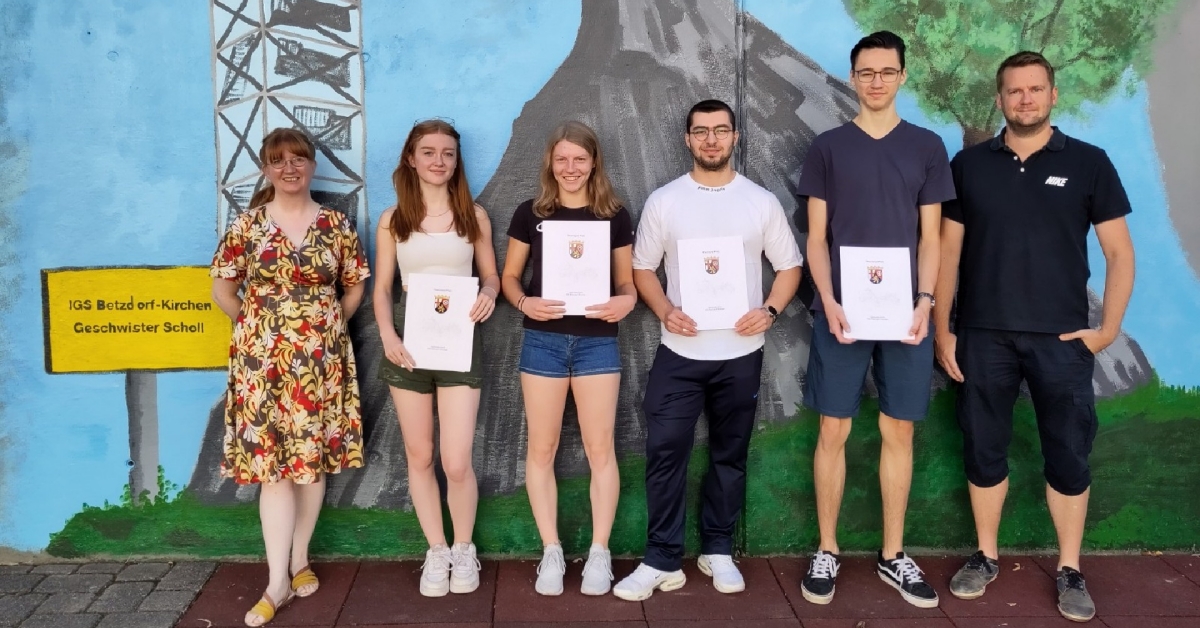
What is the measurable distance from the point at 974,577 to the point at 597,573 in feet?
5.81

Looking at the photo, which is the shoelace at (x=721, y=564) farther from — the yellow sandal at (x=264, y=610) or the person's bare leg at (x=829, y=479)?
the yellow sandal at (x=264, y=610)

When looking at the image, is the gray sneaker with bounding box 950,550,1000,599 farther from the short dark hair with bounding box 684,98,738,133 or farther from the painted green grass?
the short dark hair with bounding box 684,98,738,133

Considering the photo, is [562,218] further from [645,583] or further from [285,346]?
[645,583]

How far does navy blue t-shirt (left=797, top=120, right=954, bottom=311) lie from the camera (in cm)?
379

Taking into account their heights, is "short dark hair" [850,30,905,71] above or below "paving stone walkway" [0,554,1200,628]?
above

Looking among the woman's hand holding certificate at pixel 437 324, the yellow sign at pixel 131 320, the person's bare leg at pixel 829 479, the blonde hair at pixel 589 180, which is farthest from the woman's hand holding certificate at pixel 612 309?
the yellow sign at pixel 131 320

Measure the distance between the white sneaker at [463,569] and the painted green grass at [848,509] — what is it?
11.8 inches

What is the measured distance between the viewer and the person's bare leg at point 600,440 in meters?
3.92

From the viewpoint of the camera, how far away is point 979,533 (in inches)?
165

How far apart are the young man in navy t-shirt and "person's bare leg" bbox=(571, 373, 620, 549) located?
3.11 feet

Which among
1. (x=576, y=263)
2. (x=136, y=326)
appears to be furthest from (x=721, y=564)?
(x=136, y=326)

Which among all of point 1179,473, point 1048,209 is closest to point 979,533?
point 1179,473

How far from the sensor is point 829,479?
413cm

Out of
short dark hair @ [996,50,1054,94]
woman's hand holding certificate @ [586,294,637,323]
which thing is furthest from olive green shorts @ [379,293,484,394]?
short dark hair @ [996,50,1054,94]
